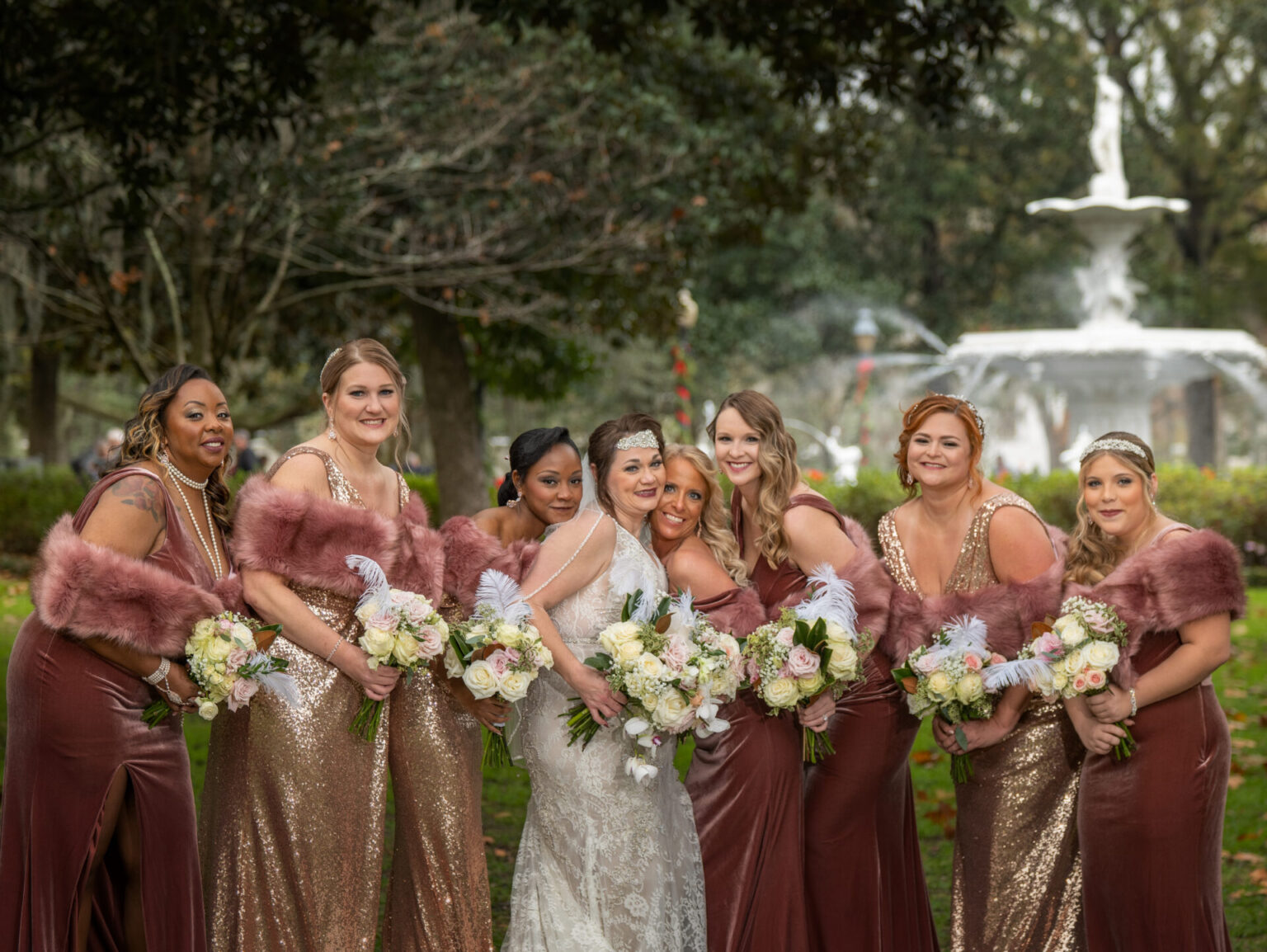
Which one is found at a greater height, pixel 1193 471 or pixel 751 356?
pixel 751 356

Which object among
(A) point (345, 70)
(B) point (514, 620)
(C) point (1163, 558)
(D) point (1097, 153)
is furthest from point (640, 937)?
(D) point (1097, 153)

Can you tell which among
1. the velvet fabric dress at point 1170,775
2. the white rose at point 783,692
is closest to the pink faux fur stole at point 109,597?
the white rose at point 783,692

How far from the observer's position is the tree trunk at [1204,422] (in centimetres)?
3300

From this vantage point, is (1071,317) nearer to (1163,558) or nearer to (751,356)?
(751,356)

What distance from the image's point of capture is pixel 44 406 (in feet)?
90.0

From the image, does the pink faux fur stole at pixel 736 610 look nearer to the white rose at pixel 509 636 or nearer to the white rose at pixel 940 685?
the white rose at pixel 940 685

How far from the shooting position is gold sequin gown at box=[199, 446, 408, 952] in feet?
15.0

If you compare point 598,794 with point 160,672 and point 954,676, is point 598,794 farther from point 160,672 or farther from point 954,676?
point 160,672

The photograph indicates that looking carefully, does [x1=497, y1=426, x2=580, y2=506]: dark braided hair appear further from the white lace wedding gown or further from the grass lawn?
the grass lawn

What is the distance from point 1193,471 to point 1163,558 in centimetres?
1502

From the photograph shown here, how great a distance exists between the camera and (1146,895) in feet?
15.1

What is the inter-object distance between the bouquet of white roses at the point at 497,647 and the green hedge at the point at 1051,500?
9.35m

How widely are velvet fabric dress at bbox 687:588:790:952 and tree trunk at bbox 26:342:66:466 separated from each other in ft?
76.7

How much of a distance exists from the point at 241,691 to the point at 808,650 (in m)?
1.97
